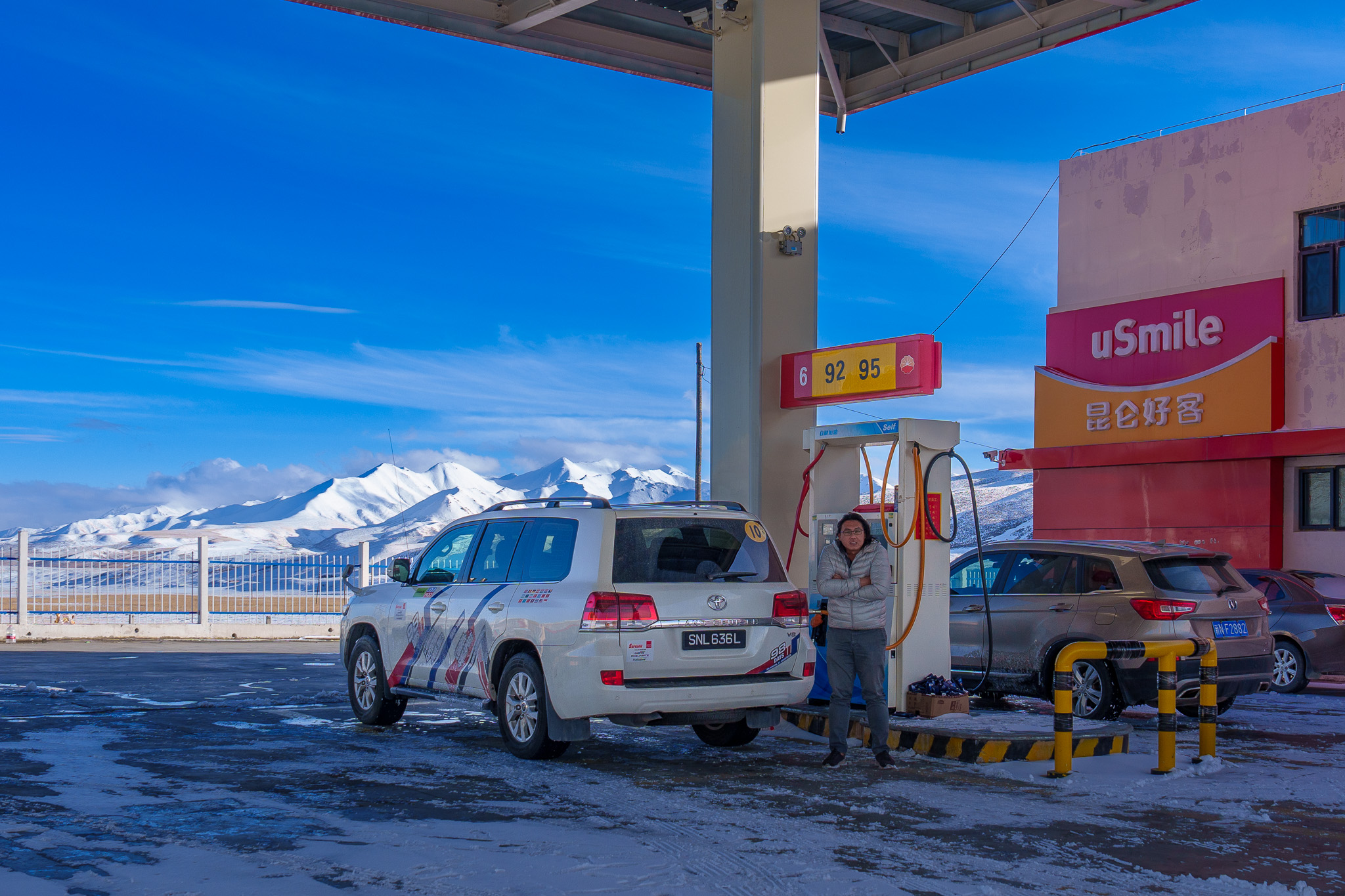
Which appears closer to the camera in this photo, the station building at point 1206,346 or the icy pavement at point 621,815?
the icy pavement at point 621,815

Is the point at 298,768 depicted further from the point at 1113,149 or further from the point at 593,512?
the point at 1113,149

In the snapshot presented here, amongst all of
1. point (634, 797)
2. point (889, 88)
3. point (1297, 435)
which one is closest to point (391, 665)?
point (634, 797)

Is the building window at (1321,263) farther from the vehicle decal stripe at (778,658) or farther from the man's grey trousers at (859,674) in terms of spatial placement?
the vehicle decal stripe at (778,658)

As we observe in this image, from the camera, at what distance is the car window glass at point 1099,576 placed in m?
11.3

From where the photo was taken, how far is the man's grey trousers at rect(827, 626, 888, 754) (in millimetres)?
8984

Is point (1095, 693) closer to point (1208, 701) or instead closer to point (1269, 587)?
point (1208, 701)

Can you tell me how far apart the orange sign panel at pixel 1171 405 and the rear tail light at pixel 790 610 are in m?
17.1

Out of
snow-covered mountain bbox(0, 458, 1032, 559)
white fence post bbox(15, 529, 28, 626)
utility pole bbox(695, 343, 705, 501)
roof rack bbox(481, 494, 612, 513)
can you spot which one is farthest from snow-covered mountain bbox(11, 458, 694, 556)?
roof rack bbox(481, 494, 612, 513)

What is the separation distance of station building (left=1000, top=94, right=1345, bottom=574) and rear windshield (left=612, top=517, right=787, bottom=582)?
15310mm

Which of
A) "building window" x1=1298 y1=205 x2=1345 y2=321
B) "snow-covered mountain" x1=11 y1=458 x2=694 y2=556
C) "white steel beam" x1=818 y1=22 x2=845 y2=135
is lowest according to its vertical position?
"snow-covered mountain" x1=11 y1=458 x2=694 y2=556

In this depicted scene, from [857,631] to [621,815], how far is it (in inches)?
108

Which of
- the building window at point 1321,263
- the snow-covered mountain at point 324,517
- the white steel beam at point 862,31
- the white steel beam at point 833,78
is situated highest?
the white steel beam at point 862,31

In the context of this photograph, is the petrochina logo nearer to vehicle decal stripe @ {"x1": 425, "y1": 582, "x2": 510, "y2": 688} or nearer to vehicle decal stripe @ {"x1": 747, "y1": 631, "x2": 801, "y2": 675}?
vehicle decal stripe @ {"x1": 747, "y1": 631, "x2": 801, "y2": 675}

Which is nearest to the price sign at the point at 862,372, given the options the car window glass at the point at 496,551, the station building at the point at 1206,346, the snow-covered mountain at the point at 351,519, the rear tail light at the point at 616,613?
the car window glass at the point at 496,551
